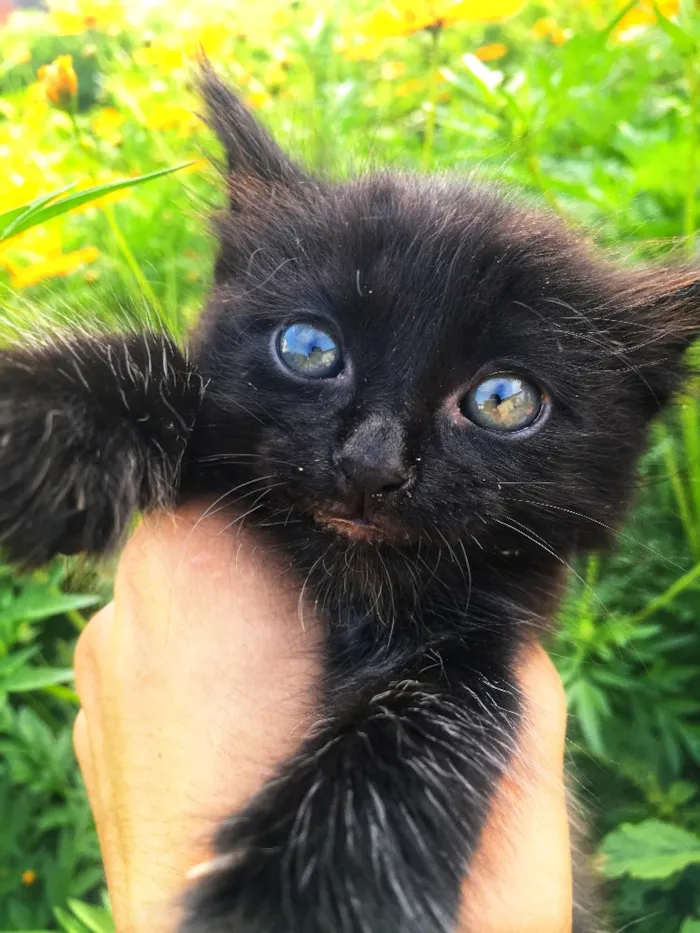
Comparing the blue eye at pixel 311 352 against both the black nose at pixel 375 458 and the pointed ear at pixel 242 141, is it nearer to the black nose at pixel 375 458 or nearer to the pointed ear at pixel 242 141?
the black nose at pixel 375 458

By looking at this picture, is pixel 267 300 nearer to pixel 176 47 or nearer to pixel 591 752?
pixel 591 752

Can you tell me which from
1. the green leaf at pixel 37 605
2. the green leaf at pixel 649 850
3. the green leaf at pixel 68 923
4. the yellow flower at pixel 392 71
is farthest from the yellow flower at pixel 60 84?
the yellow flower at pixel 392 71

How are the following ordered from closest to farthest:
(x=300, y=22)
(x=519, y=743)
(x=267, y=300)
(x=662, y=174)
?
(x=519, y=743) → (x=267, y=300) → (x=662, y=174) → (x=300, y=22)

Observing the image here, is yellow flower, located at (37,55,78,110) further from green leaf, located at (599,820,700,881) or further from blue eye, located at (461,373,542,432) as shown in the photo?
green leaf, located at (599,820,700,881)

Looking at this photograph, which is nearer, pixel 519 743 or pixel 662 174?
pixel 519 743

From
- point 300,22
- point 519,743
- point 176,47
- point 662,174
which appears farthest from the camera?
point 300,22

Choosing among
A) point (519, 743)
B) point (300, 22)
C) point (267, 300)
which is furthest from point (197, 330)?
point (300, 22)

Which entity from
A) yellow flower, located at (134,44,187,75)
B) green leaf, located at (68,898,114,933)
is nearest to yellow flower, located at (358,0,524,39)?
yellow flower, located at (134,44,187,75)
